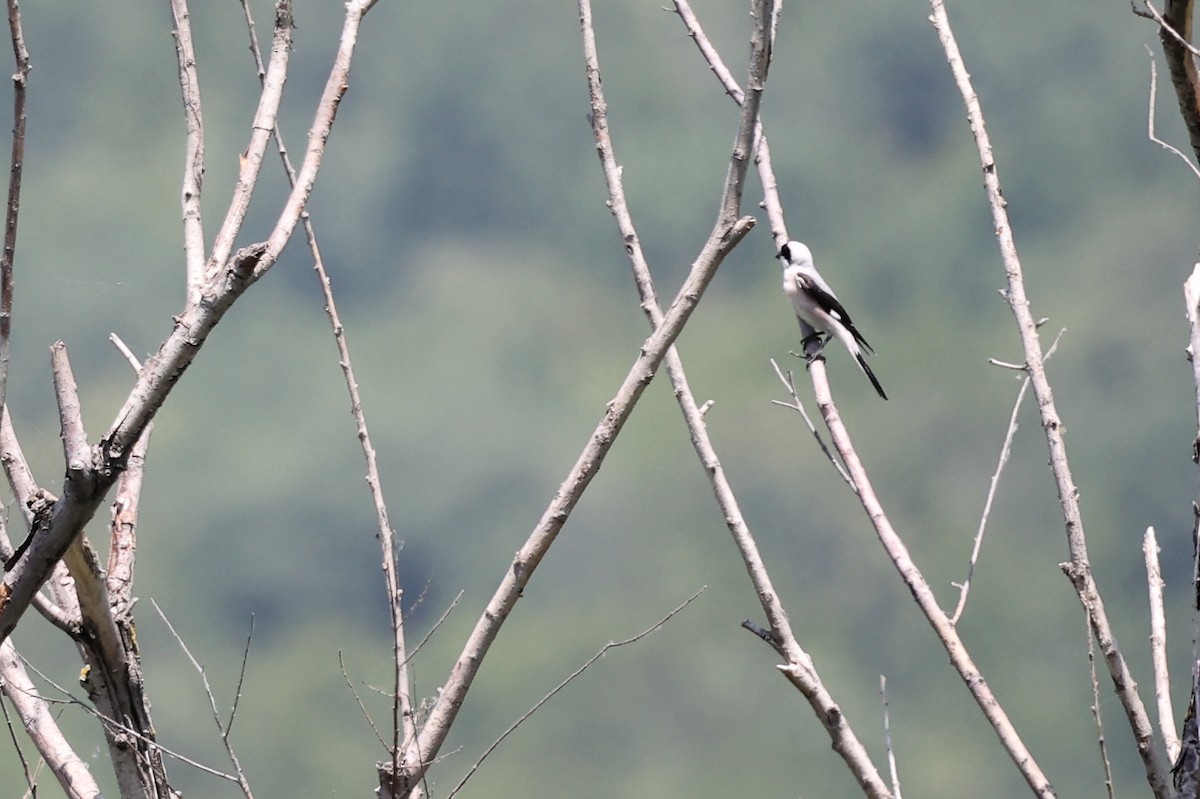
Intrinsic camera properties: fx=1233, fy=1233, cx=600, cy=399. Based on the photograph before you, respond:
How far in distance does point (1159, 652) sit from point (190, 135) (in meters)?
2.05

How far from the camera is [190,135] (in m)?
2.39

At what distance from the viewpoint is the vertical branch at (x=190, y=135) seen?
91.0 inches

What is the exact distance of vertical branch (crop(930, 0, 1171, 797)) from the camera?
2102 mm

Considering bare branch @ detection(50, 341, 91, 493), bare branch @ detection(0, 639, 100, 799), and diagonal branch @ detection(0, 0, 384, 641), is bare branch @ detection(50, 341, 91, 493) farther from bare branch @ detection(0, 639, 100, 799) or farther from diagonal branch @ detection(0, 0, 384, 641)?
bare branch @ detection(0, 639, 100, 799)

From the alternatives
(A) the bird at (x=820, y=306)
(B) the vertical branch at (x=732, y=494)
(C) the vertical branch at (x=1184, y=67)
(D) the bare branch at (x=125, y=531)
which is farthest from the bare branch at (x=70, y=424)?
(A) the bird at (x=820, y=306)

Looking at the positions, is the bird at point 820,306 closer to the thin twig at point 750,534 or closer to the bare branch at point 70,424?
the thin twig at point 750,534

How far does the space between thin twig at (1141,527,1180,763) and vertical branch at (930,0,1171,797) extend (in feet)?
0.10

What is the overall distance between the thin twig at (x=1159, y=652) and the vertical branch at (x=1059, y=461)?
31 millimetres

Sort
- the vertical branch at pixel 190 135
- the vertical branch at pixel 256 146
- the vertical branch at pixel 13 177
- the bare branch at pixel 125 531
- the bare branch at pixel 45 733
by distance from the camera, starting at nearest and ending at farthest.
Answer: the vertical branch at pixel 13 177, the vertical branch at pixel 256 146, the vertical branch at pixel 190 135, the bare branch at pixel 45 733, the bare branch at pixel 125 531

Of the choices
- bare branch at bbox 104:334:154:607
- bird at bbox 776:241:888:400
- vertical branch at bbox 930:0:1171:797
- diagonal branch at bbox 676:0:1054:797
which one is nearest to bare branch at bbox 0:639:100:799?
bare branch at bbox 104:334:154:607

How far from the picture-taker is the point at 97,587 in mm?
2273

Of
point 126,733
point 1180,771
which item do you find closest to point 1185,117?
point 1180,771

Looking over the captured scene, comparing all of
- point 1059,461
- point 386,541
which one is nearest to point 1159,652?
point 1059,461

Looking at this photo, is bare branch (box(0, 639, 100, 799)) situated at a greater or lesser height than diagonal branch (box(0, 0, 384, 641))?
lesser
